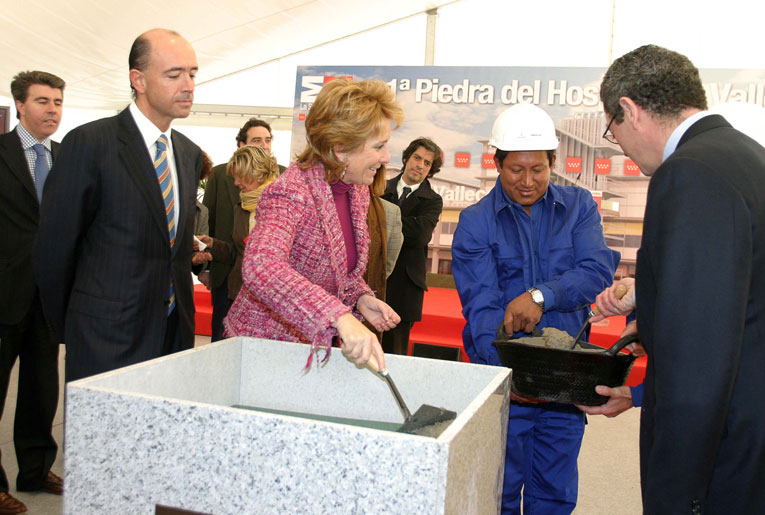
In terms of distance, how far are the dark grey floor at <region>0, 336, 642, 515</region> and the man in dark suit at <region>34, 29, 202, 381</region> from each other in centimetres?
118

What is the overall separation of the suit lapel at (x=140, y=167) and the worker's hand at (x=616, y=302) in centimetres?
121

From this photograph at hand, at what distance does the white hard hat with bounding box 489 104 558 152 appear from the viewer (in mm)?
2072

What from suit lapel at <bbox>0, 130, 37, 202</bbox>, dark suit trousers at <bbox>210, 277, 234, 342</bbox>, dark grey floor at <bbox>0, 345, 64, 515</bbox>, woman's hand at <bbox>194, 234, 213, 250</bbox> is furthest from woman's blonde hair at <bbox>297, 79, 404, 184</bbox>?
dark suit trousers at <bbox>210, 277, 234, 342</bbox>

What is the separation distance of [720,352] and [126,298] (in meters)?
1.47

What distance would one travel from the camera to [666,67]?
4.25ft

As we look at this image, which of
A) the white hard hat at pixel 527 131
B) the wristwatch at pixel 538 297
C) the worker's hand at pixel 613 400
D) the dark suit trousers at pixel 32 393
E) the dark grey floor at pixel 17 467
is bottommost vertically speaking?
the dark grey floor at pixel 17 467

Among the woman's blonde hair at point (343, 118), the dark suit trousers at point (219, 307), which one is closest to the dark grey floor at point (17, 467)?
the dark suit trousers at point (219, 307)

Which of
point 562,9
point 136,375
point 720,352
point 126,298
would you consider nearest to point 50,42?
point 562,9

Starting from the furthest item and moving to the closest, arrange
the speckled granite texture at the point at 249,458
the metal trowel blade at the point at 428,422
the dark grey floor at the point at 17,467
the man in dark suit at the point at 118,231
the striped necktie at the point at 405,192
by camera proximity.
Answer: the striped necktie at the point at 405,192
the dark grey floor at the point at 17,467
the man in dark suit at the point at 118,231
the metal trowel blade at the point at 428,422
the speckled granite texture at the point at 249,458

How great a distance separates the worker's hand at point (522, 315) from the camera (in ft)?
6.36

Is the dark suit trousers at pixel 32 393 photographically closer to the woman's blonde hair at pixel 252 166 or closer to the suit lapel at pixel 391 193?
the woman's blonde hair at pixel 252 166

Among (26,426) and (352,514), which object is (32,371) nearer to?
(26,426)

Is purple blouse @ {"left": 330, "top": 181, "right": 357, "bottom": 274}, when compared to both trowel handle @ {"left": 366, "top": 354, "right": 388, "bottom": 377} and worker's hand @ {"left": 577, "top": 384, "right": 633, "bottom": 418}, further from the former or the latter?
worker's hand @ {"left": 577, "top": 384, "right": 633, "bottom": 418}

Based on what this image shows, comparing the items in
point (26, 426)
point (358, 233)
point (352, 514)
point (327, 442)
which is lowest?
point (26, 426)
